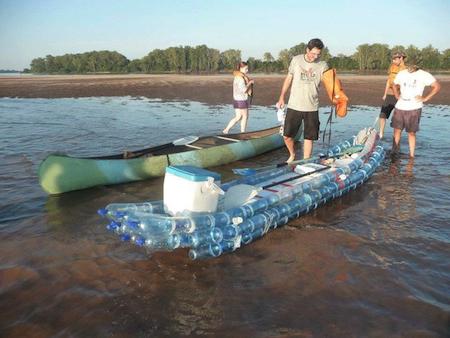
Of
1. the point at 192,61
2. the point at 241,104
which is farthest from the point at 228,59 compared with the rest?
the point at 241,104

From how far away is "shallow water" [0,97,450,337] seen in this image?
10.9 ft

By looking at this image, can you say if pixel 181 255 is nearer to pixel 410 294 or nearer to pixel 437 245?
pixel 410 294

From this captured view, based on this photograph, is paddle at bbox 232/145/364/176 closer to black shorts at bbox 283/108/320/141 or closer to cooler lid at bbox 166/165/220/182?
black shorts at bbox 283/108/320/141

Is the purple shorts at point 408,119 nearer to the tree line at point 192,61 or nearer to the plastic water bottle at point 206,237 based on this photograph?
the plastic water bottle at point 206,237

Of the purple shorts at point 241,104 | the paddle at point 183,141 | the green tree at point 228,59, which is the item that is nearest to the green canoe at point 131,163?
the paddle at point 183,141

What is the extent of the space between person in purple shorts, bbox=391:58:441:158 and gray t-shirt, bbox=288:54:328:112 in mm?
2547

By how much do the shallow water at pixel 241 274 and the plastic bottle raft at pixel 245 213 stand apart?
0.24 metres

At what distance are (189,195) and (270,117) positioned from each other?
525 inches

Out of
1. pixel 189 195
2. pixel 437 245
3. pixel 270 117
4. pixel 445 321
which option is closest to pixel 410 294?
pixel 445 321

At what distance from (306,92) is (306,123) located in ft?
1.83

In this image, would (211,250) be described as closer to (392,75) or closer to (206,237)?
(206,237)

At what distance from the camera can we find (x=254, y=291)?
379 cm

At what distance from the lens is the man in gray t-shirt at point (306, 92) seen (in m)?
6.74

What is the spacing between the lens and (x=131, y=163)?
6.88 metres
